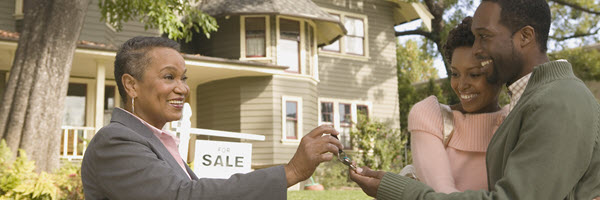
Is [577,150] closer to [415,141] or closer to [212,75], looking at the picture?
[415,141]

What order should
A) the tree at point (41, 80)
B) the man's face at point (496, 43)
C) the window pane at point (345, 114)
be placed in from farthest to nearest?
1. the window pane at point (345, 114)
2. the tree at point (41, 80)
3. the man's face at point (496, 43)

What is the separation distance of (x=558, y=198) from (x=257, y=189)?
1039 millimetres

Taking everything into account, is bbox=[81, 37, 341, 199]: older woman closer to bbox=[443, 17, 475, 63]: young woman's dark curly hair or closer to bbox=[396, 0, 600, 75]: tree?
bbox=[443, 17, 475, 63]: young woman's dark curly hair

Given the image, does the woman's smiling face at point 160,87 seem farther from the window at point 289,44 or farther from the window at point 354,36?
the window at point 354,36

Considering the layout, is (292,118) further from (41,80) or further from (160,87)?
(160,87)

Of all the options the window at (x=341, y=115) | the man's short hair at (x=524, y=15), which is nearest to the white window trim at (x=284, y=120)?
the window at (x=341, y=115)

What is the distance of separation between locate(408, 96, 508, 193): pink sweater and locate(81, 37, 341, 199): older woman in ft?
1.83

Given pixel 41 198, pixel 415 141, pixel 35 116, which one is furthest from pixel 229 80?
pixel 415 141

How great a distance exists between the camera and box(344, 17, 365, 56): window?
23.8 metres

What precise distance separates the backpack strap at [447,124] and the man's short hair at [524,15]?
684 millimetres

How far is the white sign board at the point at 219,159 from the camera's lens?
378 inches

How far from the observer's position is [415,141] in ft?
10.1

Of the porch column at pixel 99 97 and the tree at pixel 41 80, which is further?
the porch column at pixel 99 97

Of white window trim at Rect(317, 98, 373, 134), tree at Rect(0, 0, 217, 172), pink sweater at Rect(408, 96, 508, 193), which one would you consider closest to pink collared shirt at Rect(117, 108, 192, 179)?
pink sweater at Rect(408, 96, 508, 193)
